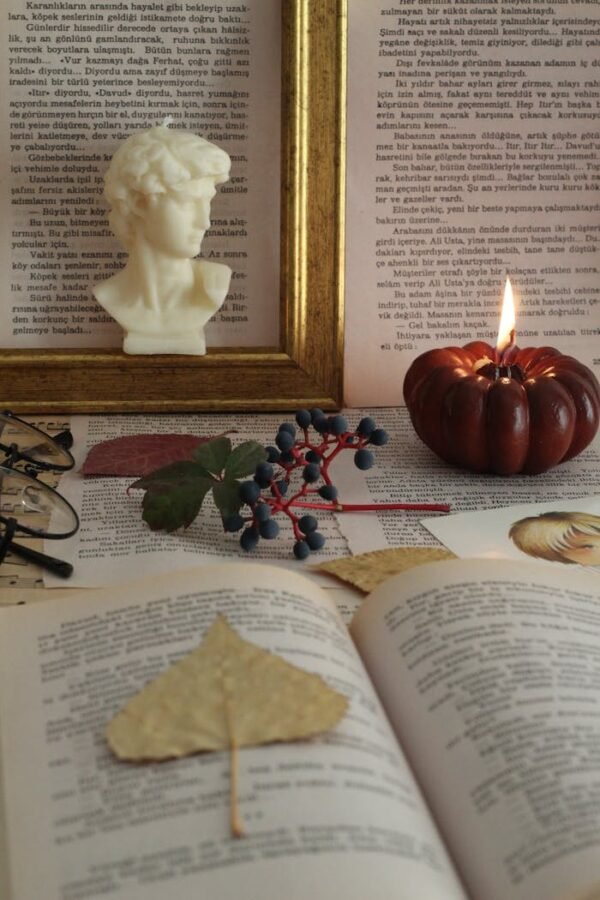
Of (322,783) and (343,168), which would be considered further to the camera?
(343,168)

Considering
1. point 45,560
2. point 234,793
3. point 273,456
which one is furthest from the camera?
point 273,456

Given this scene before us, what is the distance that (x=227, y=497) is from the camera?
0.88 meters

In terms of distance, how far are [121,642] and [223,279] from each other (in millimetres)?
545

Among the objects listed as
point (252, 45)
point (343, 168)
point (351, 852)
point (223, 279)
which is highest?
point (252, 45)

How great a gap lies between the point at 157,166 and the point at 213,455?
0.97 ft

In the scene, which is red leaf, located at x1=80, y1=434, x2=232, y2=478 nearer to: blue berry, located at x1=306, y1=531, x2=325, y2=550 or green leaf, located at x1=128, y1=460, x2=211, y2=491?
green leaf, located at x1=128, y1=460, x2=211, y2=491

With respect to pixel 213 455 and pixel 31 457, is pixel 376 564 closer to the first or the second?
pixel 213 455

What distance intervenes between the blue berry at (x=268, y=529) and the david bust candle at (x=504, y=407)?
0.75ft

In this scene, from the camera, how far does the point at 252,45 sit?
1.11 m

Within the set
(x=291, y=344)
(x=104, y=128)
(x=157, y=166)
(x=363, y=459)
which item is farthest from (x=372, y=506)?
(x=104, y=128)

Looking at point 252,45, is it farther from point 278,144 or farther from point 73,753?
point 73,753

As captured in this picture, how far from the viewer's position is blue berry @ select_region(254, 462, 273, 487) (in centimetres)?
88

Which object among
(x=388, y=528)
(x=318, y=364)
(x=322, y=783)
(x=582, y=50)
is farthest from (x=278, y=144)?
(x=322, y=783)

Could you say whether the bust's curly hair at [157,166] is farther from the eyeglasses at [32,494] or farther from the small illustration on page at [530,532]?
the small illustration on page at [530,532]
